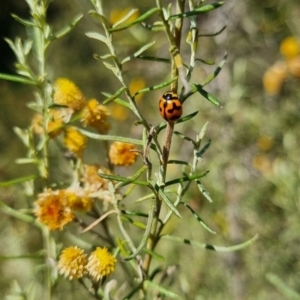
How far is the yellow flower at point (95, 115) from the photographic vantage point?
781 mm

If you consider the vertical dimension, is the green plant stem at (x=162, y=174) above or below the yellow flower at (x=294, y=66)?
below

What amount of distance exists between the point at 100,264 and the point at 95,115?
0.24 meters

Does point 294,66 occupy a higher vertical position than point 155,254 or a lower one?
higher

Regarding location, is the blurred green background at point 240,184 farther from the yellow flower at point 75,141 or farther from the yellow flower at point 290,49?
the yellow flower at point 75,141

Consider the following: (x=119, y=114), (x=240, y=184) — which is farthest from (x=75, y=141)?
(x=119, y=114)

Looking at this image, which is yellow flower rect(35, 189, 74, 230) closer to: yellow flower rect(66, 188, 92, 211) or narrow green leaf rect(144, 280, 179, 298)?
yellow flower rect(66, 188, 92, 211)

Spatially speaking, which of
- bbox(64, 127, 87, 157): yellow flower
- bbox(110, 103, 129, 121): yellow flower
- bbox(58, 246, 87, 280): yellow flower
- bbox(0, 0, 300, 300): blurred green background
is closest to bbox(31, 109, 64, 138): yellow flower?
bbox(64, 127, 87, 157): yellow flower

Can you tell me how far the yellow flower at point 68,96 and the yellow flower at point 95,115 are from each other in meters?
0.02

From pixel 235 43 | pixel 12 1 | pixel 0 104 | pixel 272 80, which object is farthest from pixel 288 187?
pixel 12 1

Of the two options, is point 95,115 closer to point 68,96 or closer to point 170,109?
point 68,96

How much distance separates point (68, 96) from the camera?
0.79 metres

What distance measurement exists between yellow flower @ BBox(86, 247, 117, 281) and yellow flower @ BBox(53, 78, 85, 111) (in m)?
0.25

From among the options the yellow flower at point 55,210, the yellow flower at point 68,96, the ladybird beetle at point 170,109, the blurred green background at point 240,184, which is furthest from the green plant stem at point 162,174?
the blurred green background at point 240,184

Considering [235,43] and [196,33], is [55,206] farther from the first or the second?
[235,43]
